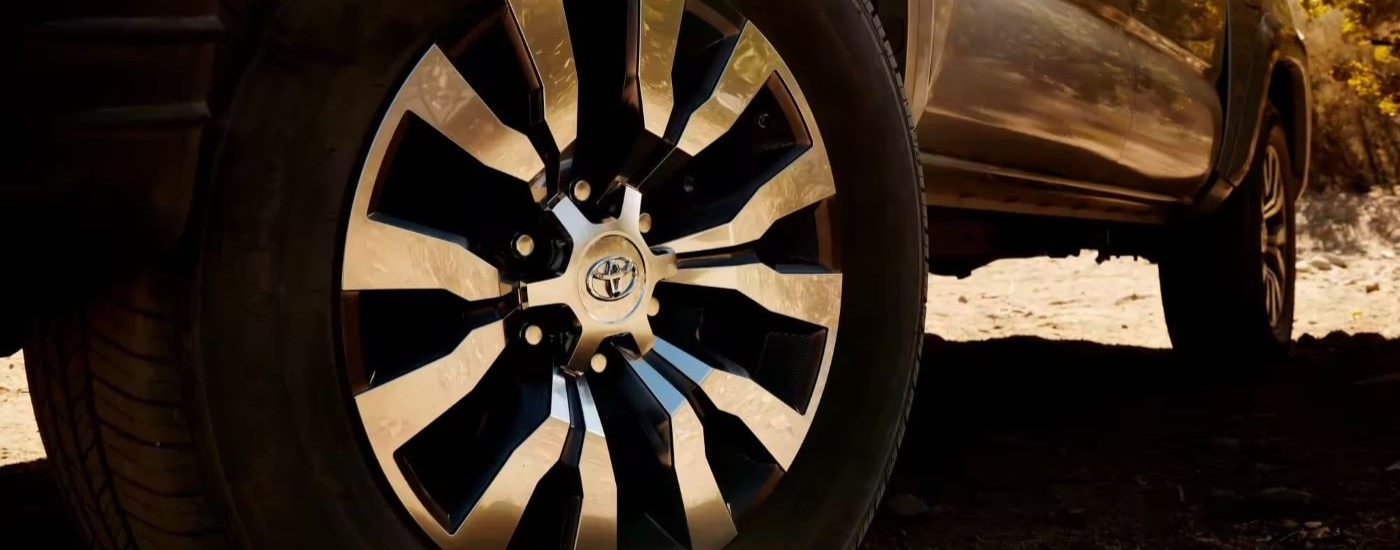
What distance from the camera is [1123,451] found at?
3092 millimetres

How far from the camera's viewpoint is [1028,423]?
3.49 meters

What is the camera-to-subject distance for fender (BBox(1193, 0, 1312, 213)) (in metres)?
3.71

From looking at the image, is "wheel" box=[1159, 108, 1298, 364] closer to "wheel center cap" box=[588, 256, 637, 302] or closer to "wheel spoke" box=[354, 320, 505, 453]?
"wheel center cap" box=[588, 256, 637, 302]

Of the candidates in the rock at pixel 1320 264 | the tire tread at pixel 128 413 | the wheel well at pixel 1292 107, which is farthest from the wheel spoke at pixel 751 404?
the rock at pixel 1320 264

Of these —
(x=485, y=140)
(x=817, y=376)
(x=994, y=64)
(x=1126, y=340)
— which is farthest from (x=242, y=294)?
(x=1126, y=340)

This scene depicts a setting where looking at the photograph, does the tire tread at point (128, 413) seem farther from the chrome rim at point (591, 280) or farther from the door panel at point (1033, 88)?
the door panel at point (1033, 88)

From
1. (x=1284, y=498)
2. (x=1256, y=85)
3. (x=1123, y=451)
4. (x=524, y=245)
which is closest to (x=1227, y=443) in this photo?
(x=1123, y=451)

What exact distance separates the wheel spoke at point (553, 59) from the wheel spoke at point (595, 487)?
283 mm

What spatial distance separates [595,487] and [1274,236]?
11.0 ft

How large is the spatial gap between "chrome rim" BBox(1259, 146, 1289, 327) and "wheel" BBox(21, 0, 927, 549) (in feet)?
8.62

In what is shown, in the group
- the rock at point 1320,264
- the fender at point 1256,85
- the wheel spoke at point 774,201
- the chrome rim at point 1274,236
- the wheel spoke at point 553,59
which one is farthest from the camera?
the rock at point 1320,264

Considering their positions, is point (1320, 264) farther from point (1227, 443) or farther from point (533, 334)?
point (533, 334)

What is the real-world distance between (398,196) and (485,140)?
102 mm

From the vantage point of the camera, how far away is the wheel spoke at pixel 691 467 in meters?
1.63
